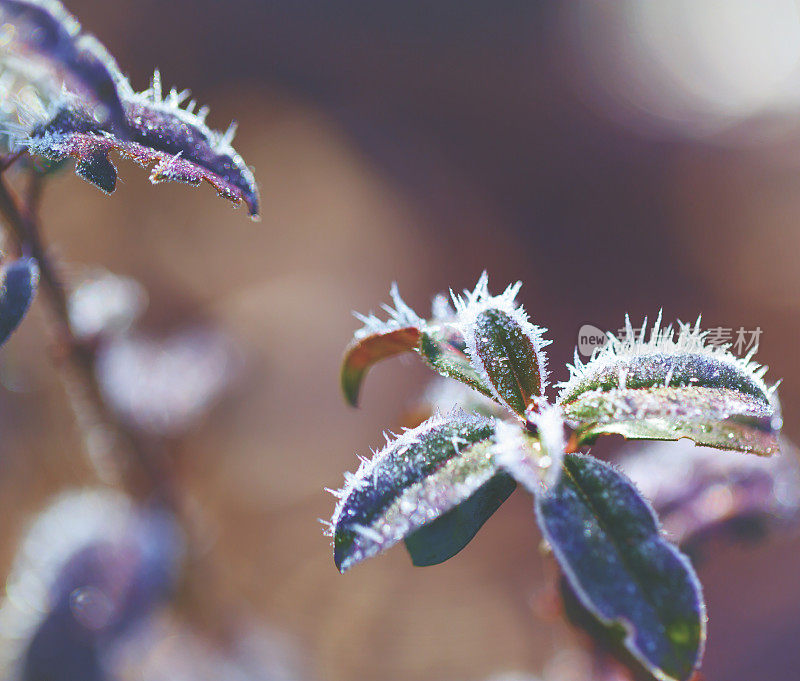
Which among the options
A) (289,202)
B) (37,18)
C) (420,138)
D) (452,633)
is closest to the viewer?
(37,18)

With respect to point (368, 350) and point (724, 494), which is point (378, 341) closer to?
point (368, 350)

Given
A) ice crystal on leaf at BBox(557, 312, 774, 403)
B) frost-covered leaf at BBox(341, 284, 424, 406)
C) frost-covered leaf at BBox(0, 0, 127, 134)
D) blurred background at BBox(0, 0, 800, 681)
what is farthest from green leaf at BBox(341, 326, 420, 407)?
blurred background at BBox(0, 0, 800, 681)

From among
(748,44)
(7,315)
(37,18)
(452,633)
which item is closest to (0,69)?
(37,18)

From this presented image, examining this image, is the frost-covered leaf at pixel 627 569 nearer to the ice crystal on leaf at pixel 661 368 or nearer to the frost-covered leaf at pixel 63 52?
the ice crystal on leaf at pixel 661 368

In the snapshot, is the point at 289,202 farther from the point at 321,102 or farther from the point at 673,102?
the point at 673,102

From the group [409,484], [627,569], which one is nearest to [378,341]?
[409,484]

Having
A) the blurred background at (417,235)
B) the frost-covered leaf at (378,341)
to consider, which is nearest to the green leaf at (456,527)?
the frost-covered leaf at (378,341)
